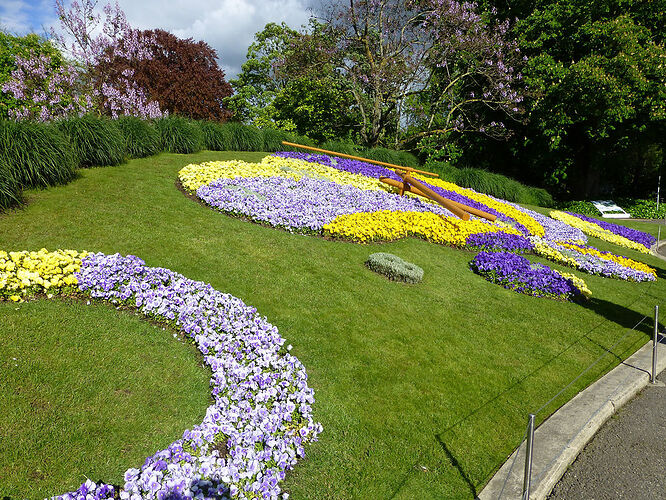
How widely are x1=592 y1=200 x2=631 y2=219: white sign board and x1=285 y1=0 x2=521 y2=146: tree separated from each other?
6.83 m

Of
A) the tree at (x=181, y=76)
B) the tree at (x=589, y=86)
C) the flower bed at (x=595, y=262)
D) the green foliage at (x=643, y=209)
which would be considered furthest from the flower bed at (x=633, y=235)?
the tree at (x=181, y=76)

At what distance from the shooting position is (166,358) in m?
4.14

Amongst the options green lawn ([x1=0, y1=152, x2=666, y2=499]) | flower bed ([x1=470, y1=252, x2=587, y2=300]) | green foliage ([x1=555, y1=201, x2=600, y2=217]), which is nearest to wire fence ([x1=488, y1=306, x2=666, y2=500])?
green lawn ([x1=0, y1=152, x2=666, y2=499])

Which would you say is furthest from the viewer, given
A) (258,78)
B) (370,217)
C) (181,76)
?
(258,78)

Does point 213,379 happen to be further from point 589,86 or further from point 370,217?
point 589,86

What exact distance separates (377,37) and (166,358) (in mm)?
22591

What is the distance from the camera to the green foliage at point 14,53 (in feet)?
53.2

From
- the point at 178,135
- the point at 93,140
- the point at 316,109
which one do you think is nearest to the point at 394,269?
the point at 93,140

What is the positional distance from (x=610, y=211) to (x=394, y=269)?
19.5 m

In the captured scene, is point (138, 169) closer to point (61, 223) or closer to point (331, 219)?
point (61, 223)

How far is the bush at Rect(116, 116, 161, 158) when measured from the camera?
11195 millimetres

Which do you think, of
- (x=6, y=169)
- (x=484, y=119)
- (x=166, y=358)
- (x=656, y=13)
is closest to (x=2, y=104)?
(x=6, y=169)

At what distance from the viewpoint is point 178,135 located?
13.2 metres

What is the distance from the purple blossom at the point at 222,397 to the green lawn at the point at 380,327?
0.77ft
